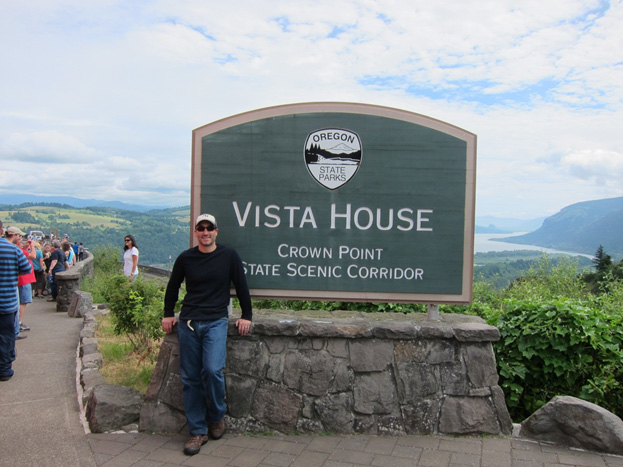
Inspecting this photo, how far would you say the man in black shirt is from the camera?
3.78 metres

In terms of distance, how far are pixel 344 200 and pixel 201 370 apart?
1.74 metres

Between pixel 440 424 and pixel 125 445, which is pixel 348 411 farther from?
pixel 125 445

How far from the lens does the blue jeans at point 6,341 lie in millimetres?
5656

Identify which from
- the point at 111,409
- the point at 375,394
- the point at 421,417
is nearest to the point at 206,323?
the point at 111,409

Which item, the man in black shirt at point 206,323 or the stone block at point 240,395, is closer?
the man in black shirt at point 206,323

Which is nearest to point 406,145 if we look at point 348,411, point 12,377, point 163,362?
point 348,411

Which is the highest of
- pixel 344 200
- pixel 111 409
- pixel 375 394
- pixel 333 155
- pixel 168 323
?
pixel 333 155

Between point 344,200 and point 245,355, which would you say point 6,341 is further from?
point 344,200

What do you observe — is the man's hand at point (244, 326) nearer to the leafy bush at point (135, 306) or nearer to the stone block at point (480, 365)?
the stone block at point (480, 365)

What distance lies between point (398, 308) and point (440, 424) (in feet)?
4.20

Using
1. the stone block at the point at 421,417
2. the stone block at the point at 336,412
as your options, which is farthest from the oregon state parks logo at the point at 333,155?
the stone block at the point at 421,417

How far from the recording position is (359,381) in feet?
13.1

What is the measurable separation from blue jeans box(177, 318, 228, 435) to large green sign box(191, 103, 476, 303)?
61cm

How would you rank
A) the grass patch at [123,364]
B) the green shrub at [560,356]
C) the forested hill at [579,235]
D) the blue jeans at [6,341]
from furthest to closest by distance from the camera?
the forested hill at [579,235], the blue jeans at [6,341], the grass patch at [123,364], the green shrub at [560,356]
